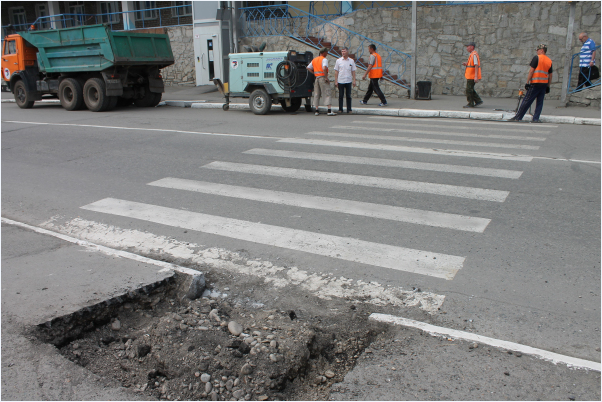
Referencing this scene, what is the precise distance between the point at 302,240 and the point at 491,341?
A: 234 centimetres

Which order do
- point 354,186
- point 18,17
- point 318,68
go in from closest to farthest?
point 354,186 → point 318,68 → point 18,17

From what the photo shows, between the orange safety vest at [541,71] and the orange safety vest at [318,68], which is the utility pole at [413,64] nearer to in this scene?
the orange safety vest at [318,68]

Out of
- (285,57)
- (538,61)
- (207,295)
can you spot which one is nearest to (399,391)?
(207,295)

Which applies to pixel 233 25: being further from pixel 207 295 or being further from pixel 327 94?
pixel 207 295

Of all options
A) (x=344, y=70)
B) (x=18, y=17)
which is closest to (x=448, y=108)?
(x=344, y=70)

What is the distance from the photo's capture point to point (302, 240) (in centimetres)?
530

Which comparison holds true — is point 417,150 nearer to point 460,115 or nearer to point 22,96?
point 460,115

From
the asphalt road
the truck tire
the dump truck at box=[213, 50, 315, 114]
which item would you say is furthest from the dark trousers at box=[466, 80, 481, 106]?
the truck tire

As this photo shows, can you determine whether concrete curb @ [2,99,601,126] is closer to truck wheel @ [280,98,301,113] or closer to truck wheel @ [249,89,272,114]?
truck wheel @ [280,98,301,113]

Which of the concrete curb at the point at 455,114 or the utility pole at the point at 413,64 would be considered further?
the utility pole at the point at 413,64

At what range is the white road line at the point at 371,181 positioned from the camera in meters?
6.64

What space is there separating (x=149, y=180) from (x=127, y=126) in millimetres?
5971

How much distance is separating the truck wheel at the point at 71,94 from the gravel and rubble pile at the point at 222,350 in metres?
15.1

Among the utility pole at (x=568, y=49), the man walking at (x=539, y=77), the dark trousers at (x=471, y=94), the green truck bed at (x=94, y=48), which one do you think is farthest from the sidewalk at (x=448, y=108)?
the green truck bed at (x=94, y=48)
